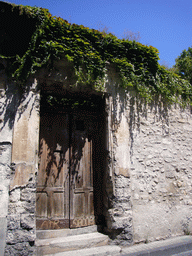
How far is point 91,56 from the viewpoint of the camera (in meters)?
3.95

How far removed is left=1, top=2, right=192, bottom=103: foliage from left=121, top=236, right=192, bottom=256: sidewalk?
272 centimetres

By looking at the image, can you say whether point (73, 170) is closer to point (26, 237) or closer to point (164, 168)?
point (26, 237)

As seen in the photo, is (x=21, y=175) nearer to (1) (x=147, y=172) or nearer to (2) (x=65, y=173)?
(2) (x=65, y=173)

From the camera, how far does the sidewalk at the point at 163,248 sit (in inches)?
138

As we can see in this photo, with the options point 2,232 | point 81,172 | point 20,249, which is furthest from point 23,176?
point 81,172

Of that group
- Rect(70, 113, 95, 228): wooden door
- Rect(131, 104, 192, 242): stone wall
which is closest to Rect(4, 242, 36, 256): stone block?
Rect(70, 113, 95, 228): wooden door

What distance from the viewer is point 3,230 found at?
2867 millimetres

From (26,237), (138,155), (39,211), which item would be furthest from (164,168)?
(26,237)

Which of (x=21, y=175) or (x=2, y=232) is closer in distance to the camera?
(x=2, y=232)

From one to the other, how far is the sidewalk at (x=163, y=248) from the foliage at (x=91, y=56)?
2.72m

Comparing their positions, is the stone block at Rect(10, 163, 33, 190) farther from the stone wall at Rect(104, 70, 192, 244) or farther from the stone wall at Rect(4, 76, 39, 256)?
the stone wall at Rect(104, 70, 192, 244)

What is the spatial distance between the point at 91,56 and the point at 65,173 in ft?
6.94

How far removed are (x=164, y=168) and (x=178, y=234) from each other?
1.28 m

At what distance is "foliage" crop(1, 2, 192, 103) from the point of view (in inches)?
135
